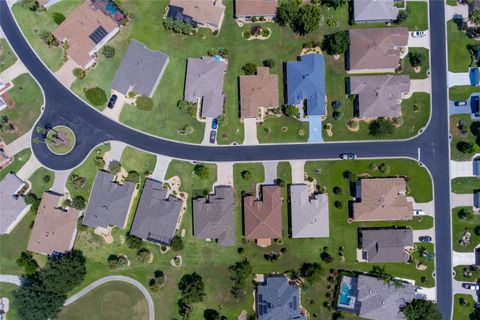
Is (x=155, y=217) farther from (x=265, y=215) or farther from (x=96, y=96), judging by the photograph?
(x=96, y=96)

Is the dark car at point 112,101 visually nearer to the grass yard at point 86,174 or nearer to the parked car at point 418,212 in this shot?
the grass yard at point 86,174

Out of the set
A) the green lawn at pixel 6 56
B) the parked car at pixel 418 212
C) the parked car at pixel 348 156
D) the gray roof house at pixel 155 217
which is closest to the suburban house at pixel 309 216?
the parked car at pixel 348 156

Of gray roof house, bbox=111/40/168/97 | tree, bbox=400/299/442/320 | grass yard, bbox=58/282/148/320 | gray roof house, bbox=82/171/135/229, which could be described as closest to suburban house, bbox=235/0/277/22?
gray roof house, bbox=111/40/168/97

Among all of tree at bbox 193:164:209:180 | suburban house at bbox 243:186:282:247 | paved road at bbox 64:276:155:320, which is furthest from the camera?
paved road at bbox 64:276:155:320

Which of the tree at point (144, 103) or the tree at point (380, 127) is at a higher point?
the tree at point (144, 103)

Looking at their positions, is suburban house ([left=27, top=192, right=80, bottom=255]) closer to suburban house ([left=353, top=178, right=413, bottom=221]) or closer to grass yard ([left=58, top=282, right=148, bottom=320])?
grass yard ([left=58, top=282, right=148, bottom=320])

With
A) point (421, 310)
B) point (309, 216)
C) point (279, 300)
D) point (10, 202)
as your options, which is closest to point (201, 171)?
point (309, 216)

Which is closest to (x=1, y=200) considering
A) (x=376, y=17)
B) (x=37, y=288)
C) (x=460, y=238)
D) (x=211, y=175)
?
(x=37, y=288)
